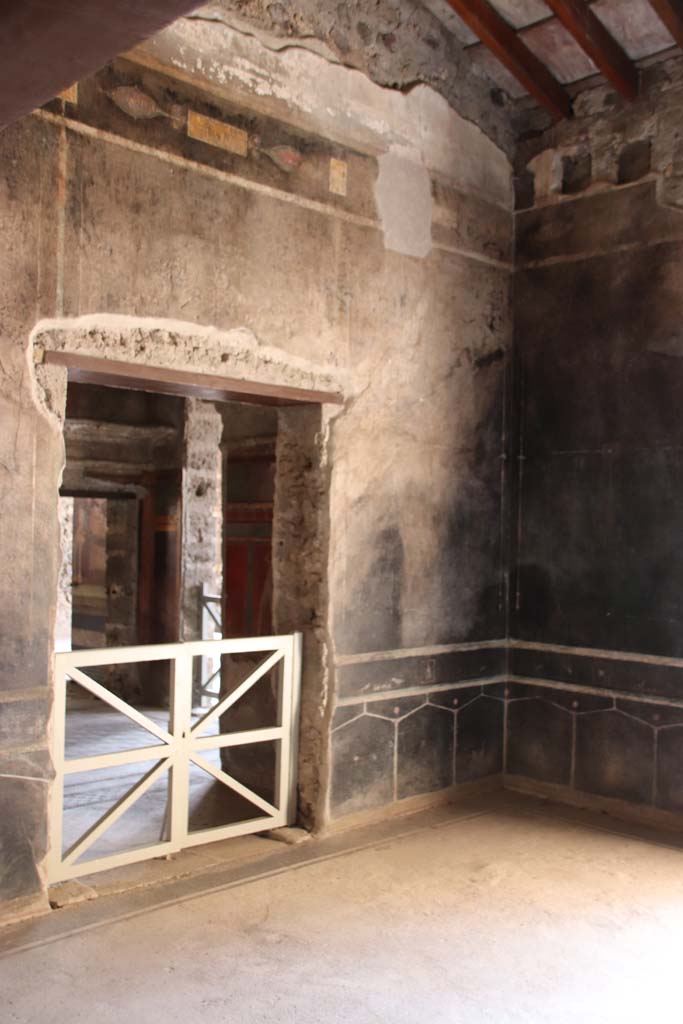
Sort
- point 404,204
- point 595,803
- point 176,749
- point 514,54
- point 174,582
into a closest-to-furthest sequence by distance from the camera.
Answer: point 176,749
point 404,204
point 514,54
point 595,803
point 174,582

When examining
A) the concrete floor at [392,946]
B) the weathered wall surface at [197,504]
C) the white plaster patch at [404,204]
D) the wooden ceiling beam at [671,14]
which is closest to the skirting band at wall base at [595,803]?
the concrete floor at [392,946]

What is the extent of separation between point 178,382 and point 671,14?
10.5 ft

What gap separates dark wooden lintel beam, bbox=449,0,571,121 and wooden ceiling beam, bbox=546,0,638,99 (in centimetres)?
34

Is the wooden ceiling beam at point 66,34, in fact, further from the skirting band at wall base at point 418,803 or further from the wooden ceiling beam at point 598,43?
the skirting band at wall base at point 418,803

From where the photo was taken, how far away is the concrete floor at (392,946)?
3307mm

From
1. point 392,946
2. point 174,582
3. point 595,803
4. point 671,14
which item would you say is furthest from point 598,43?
point 174,582

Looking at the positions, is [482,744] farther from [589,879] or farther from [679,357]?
[679,357]

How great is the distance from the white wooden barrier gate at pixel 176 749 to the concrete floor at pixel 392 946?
1.01 ft

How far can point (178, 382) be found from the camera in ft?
14.5

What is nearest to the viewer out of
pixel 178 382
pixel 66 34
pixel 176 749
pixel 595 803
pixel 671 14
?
pixel 66 34

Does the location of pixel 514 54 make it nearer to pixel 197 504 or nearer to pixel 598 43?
pixel 598 43

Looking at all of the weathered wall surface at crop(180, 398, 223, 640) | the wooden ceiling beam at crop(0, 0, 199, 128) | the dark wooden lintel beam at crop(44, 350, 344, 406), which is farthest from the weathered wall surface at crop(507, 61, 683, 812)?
the wooden ceiling beam at crop(0, 0, 199, 128)

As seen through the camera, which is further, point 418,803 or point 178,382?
point 418,803

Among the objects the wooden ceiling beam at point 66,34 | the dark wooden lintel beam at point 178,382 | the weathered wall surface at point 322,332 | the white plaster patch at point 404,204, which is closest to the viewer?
the wooden ceiling beam at point 66,34
